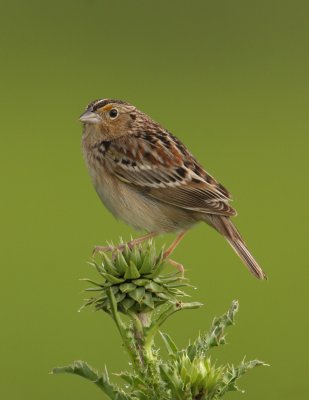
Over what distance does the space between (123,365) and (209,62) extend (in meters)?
9.03

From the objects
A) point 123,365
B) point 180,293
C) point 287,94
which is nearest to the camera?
point 180,293

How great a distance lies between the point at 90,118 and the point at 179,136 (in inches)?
295

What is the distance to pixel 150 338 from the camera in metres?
3.56

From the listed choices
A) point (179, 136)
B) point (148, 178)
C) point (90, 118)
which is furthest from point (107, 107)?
point (179, 136)

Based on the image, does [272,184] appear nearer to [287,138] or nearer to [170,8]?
[287,138]

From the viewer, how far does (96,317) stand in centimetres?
1119

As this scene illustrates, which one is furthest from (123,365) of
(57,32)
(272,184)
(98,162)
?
(57,32)

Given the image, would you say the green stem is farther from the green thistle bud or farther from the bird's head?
the bird's head

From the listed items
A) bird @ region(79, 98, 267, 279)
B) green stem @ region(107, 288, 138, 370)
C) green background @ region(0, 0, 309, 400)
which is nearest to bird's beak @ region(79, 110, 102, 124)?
bird @ region(79, 98, 267, 279)

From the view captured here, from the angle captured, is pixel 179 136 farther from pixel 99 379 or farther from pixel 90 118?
pixel 99 379

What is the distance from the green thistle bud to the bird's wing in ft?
7.47

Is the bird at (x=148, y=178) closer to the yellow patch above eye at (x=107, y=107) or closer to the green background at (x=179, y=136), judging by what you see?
the yellow patch above eye at (x=107, y=107)

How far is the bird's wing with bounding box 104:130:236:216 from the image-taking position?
627 centimetres

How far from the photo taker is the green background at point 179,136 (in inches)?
411
